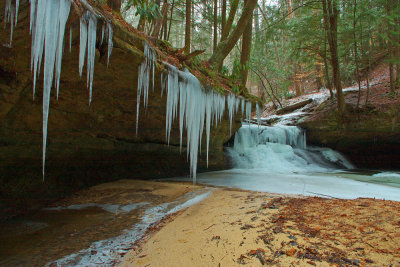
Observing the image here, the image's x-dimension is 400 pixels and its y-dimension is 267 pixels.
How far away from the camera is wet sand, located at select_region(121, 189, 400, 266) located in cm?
117

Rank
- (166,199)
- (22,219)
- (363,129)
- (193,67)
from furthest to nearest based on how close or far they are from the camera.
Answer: (363,129) < (193,67) < (166,199) < (22,219)

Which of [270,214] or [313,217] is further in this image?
[270,214]

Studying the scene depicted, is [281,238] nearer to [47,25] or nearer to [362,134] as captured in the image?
[47,25]

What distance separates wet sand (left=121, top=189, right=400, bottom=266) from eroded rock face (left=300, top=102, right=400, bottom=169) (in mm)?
7955

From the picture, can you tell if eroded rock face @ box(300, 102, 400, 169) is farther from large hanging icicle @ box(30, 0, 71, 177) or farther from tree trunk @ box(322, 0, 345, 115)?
large hanging icicle @ box(30, 0, 71, 177)

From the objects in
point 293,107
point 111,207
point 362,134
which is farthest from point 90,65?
point 293,107

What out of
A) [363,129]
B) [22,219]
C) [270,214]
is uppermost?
[363,129]

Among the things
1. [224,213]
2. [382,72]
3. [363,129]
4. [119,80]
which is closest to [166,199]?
[224,213]

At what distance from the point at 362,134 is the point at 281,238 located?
965 centimetres

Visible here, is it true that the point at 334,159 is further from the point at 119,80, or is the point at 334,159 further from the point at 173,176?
the point at 119,80

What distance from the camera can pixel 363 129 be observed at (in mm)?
8352

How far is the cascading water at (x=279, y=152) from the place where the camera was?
312 inches

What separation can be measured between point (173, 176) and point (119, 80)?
3.71 m

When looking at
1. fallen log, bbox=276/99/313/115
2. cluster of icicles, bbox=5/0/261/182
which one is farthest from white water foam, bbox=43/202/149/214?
fallen log, bbox=276/99/313/115
